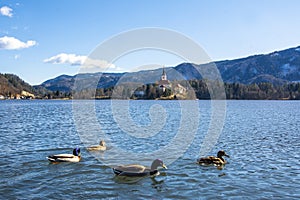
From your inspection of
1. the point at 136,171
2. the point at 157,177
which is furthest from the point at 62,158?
the point at 157,177

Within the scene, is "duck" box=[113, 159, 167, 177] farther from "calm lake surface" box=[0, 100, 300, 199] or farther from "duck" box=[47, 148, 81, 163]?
"duck" box=[47, 148, 81, 163]

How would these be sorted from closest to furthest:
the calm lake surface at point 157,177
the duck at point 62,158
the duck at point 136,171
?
the calm lake surface at point 157,177
the duck at point 136,171
the duck at point 62,158

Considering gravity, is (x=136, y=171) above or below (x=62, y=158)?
below

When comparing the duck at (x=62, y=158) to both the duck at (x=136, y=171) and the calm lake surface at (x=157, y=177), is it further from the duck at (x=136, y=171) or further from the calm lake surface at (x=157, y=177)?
the duck at (x=136, y=171)

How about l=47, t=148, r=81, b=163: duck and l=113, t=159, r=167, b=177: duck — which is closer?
l=113, t=159, r=167, b=177: duck

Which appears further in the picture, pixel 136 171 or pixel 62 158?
pixel 62 158

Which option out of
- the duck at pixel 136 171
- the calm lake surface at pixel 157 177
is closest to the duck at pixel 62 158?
the calm lake surface at pixel 157 177

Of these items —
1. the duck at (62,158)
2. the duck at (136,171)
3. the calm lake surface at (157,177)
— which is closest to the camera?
the calm lake surface at (157,177)

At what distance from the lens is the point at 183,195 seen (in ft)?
55.2

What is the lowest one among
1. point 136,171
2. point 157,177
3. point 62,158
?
point 157,177


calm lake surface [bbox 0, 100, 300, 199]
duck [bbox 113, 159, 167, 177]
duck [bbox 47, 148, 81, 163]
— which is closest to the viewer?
calm lake surface [bbox 0, 100, 300, 199]

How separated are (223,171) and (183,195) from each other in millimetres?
6023

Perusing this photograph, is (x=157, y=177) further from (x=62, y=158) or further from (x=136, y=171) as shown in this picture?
(x=62, y=158)

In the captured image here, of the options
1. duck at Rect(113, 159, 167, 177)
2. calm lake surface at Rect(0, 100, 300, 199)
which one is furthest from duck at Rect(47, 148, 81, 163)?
duck at Rect(113, 159, 167, 177)
